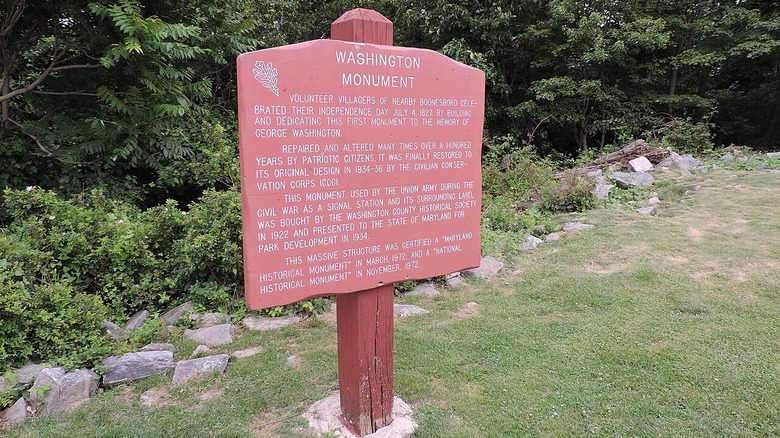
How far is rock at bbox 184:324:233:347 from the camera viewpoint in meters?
3.76

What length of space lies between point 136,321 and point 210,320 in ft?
1.92

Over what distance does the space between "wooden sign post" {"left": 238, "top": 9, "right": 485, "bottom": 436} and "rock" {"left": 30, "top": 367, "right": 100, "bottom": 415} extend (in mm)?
1700

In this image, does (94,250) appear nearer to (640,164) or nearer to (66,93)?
(66,93)

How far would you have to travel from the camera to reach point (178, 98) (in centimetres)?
543

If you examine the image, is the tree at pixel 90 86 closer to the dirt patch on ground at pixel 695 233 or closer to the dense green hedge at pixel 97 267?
the dense green hedge at pixel 97 267

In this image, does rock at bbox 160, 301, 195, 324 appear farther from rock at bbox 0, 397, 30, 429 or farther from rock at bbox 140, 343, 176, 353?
rock at bbox 0, 397, 30, 429

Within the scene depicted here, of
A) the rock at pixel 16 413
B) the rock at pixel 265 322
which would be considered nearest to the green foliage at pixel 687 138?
the rock at pixel 265 322

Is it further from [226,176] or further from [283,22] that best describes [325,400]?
[283,22]

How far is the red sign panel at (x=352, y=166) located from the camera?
76.1 inches

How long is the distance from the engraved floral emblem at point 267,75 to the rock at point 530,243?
182 inches

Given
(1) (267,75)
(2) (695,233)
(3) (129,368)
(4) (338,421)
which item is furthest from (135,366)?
(2) (695,233)

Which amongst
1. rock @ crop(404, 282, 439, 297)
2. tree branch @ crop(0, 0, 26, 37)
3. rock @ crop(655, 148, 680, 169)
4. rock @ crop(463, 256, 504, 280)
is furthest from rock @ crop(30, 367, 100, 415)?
rock @ crop(655, 148, 680, 169)

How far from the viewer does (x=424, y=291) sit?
4793mm

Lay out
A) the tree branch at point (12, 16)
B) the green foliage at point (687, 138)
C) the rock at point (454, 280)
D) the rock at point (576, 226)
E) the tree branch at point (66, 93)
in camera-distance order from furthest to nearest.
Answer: the green foliage at point (687, 138) < the rock at point (576, 226) < the tree branch at point (66, 93) < the tree branch at point (12, 16) < the rock at point (454, 280)
